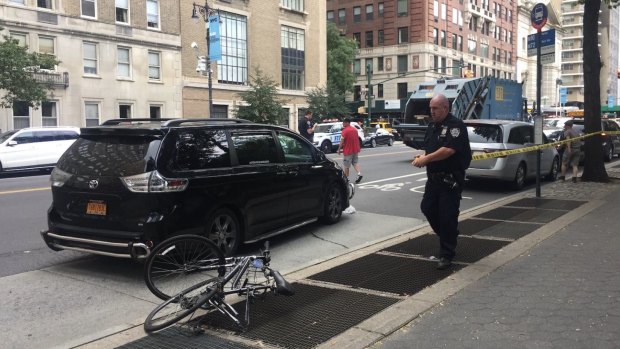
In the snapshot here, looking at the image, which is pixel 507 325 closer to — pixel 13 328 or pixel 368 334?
pixel 368 334

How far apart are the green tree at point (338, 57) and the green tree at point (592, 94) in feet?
158

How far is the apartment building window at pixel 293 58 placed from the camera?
46094 millimetres

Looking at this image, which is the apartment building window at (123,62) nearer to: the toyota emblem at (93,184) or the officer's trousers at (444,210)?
the toyota emblem at (93,184)

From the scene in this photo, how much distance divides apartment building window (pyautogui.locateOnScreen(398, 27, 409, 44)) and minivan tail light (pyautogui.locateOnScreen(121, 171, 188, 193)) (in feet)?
206

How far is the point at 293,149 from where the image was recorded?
783 centimetres

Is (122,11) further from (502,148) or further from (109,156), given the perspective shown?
(109,156)

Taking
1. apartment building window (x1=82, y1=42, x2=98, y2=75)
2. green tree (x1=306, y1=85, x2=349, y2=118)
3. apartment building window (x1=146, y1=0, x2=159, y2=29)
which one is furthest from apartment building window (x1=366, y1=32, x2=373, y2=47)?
apartment building window (x1=82, y1=42, x2=98, y2=75)

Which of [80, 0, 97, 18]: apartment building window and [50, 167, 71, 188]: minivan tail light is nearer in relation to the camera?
[50, 167, 71, 188]: minivan tail light

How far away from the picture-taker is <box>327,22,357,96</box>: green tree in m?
61.3

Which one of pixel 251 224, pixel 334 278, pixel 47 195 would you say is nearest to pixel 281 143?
pixel 251 224

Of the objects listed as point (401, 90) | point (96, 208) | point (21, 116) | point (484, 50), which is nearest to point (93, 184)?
point (96, 208)

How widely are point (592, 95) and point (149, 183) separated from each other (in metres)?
12.0

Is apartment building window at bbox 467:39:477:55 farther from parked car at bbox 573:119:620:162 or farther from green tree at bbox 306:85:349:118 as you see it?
parked car at bbox 573:119:620:162

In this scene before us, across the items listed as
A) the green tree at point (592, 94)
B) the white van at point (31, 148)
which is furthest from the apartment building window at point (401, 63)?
the green tree at point (592, 94)
